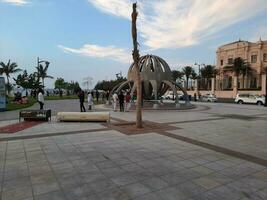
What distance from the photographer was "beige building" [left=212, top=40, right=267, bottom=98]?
2413 inches

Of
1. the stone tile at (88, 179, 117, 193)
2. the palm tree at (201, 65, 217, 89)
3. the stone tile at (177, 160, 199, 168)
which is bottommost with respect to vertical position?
the stone tile at (88, 179, 117, 193)

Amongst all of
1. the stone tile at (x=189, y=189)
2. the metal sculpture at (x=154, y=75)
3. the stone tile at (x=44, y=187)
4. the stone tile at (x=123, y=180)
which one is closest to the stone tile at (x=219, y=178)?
the stone tile at (x=189, y=189)

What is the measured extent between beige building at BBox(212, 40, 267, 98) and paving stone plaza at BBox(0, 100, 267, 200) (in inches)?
2058

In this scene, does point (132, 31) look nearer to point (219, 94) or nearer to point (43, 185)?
point (43, 185)

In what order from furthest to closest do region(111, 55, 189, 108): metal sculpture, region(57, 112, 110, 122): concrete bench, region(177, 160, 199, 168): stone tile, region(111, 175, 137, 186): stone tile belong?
region(111, 55, 189, 108): metal sculpture → region(57, 112, 110, 122): concrete bench → region(177, 160, 199, 168): stone tile → region(111, 175, 137, 186): stone tile

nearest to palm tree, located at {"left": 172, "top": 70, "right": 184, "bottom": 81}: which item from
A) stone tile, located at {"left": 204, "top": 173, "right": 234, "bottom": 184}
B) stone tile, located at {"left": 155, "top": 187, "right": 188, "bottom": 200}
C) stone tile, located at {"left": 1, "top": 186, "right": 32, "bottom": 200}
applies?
stone tile, located at {"left": 204, "top": 173, "right": 234, "bottom": 184}

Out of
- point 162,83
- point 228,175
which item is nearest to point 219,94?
point 162,83

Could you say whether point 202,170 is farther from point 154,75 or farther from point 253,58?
point 253,58

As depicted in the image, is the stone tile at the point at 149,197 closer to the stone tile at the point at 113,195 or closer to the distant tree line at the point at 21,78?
the stone tile at the point at 113,195

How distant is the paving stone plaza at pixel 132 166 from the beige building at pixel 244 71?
52272mm

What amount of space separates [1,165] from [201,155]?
496 centimetres

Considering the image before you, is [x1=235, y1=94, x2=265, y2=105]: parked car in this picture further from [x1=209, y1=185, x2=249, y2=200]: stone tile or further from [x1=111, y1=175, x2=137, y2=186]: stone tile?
[x1=111, y1=175, x2=137, y2=186]: stone tile

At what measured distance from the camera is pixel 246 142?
27.6ft

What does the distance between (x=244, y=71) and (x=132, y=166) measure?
62441 millimetres
